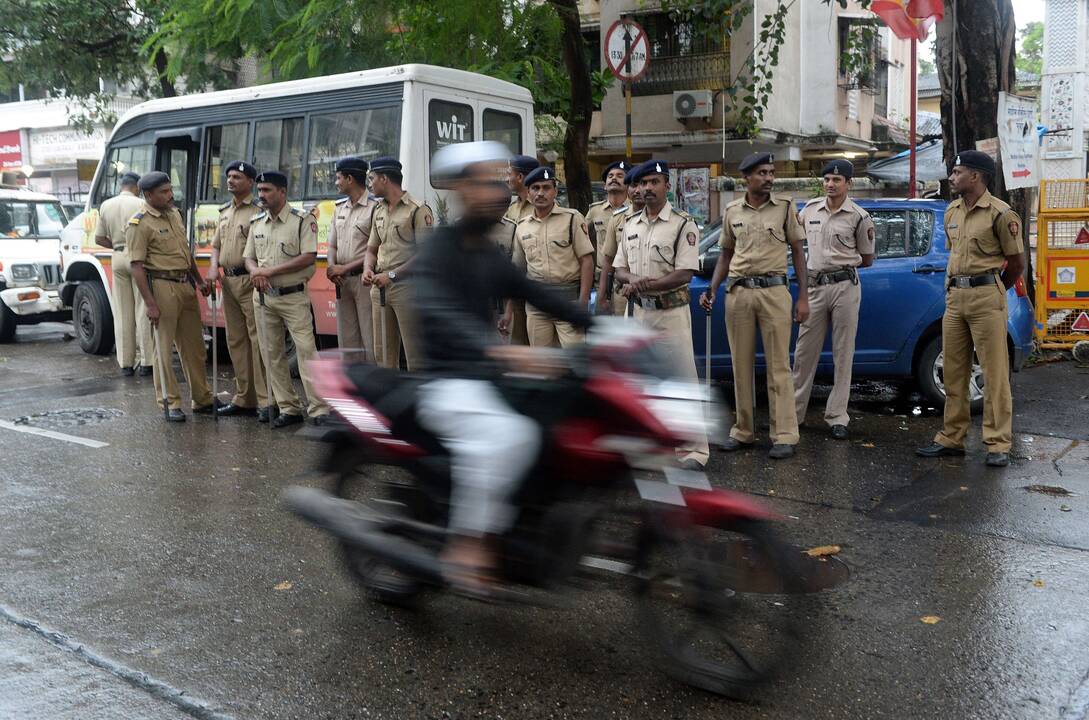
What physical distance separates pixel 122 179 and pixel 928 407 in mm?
8651

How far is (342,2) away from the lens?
1214 centimetres

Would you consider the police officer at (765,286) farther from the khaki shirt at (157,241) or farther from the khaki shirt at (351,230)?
the khaki shirt at (157,241)

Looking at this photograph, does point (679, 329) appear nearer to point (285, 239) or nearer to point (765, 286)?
point (765, 286)

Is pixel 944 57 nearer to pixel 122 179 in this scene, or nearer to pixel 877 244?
pixel 877 244

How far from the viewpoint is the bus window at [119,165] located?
37.8 ft

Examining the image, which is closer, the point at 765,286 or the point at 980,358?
the point at 980,358

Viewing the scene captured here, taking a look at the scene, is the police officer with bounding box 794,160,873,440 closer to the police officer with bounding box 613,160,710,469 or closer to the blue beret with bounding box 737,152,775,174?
the blue beret with bounding box 737,152,775,174

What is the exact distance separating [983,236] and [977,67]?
14.1ft

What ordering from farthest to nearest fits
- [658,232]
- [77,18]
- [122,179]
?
[77,18] → [122,179] → [658,232]

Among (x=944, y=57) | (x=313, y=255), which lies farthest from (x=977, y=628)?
(x=944, y=57)

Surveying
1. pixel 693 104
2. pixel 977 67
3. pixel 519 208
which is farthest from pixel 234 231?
pixel 693 104

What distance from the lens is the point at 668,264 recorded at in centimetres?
656

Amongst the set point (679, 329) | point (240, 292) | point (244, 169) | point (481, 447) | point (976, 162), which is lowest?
point (481, 447)

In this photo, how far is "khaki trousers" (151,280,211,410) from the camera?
849 centimetres
